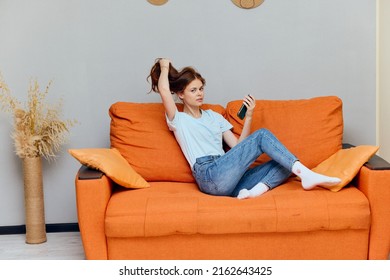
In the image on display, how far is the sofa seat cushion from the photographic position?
3055 millimetres

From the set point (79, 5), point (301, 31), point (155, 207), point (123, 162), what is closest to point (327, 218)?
point (155, 207)

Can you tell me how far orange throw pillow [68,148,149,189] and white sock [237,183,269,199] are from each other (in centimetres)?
53

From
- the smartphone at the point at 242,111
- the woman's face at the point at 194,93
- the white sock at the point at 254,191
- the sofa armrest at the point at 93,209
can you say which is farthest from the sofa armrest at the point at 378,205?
the sofa armrest at the point at 93,209

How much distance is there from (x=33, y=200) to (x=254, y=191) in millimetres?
1415

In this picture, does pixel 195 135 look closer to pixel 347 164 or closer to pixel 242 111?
pixel 242 111

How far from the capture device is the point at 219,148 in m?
3.62

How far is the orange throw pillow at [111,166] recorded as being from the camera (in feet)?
10.6

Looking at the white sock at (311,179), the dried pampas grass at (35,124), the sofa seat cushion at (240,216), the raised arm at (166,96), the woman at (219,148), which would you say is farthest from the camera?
the dried pampas grass at (35,124)

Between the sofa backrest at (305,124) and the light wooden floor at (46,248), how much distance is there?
1.17m

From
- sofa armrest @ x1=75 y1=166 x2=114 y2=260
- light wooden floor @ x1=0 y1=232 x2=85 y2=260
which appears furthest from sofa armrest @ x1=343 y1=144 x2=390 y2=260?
light wooden floor @ x1=0 y1=232 x2=85 y2=260

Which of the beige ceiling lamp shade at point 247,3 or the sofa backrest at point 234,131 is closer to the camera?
the sofa backrest at point 234,131

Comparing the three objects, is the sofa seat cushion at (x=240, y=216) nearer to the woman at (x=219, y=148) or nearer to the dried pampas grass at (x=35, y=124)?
the woman at (x=219, y=148)

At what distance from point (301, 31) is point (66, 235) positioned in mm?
1946

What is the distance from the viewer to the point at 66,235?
4059 millimetres
